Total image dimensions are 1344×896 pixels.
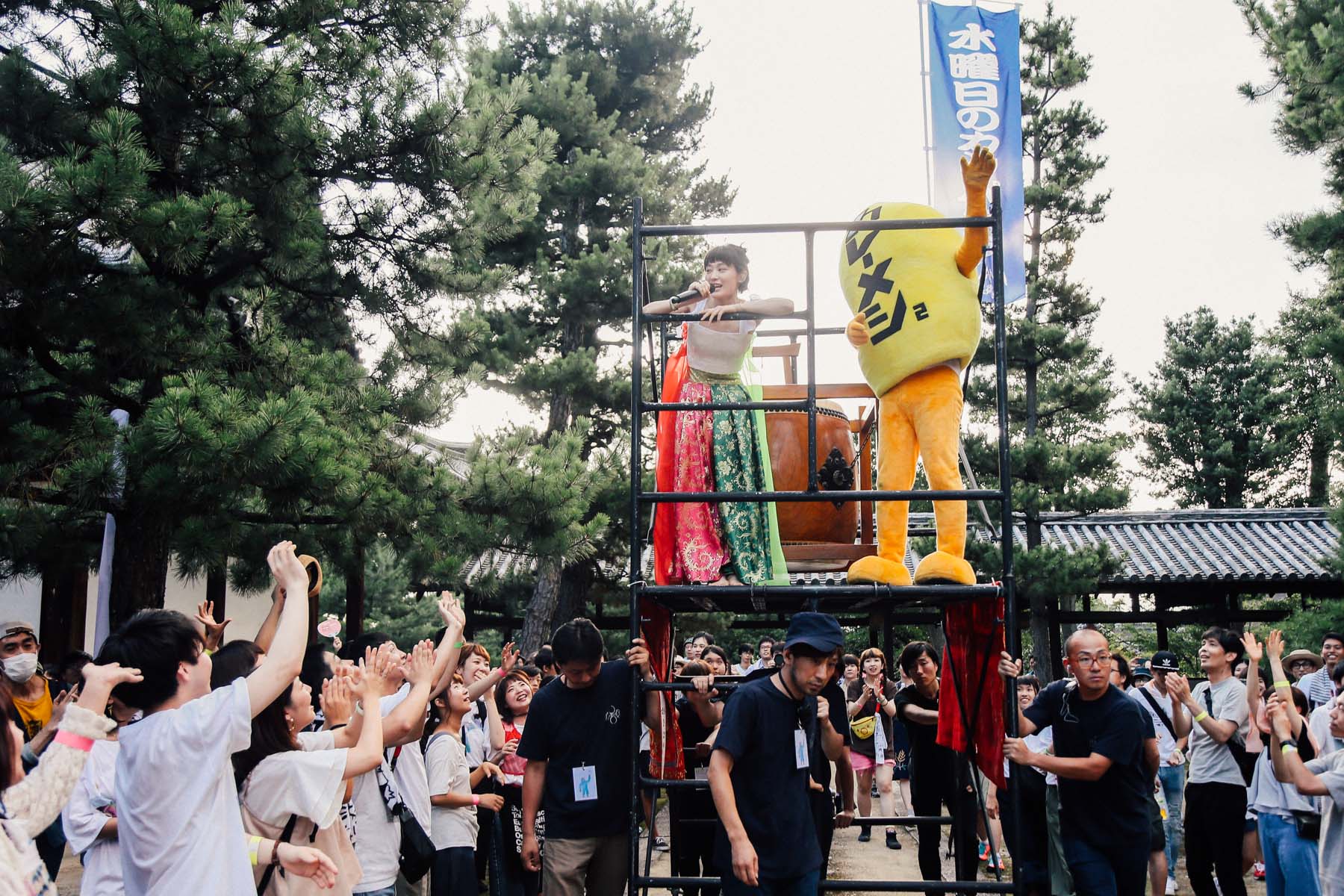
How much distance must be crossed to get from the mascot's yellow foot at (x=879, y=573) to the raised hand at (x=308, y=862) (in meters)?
2.20

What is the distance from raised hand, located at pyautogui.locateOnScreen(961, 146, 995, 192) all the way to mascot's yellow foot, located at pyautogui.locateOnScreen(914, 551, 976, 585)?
140 cm

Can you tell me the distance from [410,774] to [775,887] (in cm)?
177

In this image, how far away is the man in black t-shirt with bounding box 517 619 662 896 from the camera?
482 centimetres

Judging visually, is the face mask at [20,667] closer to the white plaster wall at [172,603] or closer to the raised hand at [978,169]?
the white plaster wall at [172,603]

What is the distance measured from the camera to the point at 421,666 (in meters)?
3.49

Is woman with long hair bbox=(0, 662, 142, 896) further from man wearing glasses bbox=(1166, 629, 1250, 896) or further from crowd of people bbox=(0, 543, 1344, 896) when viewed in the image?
man wearing glasses bbox=(1166, 629, 1250, 896)

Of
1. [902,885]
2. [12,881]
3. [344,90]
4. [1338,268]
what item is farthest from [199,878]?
[1338,268]

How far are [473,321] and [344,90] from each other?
2.15m

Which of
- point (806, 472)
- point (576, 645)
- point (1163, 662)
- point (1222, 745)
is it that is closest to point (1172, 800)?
point (1163, 662)

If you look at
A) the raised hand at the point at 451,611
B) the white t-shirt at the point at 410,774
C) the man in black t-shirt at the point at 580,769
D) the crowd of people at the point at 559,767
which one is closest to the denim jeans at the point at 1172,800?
the crowd of people at the point at 559,767

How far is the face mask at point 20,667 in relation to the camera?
6.32m

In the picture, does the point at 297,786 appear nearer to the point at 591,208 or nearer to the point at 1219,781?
the point at 1219,781

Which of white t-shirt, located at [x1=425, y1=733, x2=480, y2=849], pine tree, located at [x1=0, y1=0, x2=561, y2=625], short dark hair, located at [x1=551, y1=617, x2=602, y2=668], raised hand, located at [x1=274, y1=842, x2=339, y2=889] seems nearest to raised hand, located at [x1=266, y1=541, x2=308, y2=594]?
raised hand, located at [x1=274, y1=842, x2=339, y2=889]

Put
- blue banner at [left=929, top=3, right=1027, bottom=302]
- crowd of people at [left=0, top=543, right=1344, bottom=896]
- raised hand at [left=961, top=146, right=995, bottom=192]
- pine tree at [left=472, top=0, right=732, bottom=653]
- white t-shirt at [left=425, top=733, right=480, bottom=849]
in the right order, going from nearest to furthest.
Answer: crowd of people at [left=0, top=543, right=1344, bottom=896]
raised hand at [left=961, top=146, right=995, bottom=192]
white t-shirt at [left=425, top=733, right=480, bottom=849]
blue banner at [left=929, top=3, right=1027, bottom=302]
pine tree at [left=472, top=0, right=732, bottom=653]
